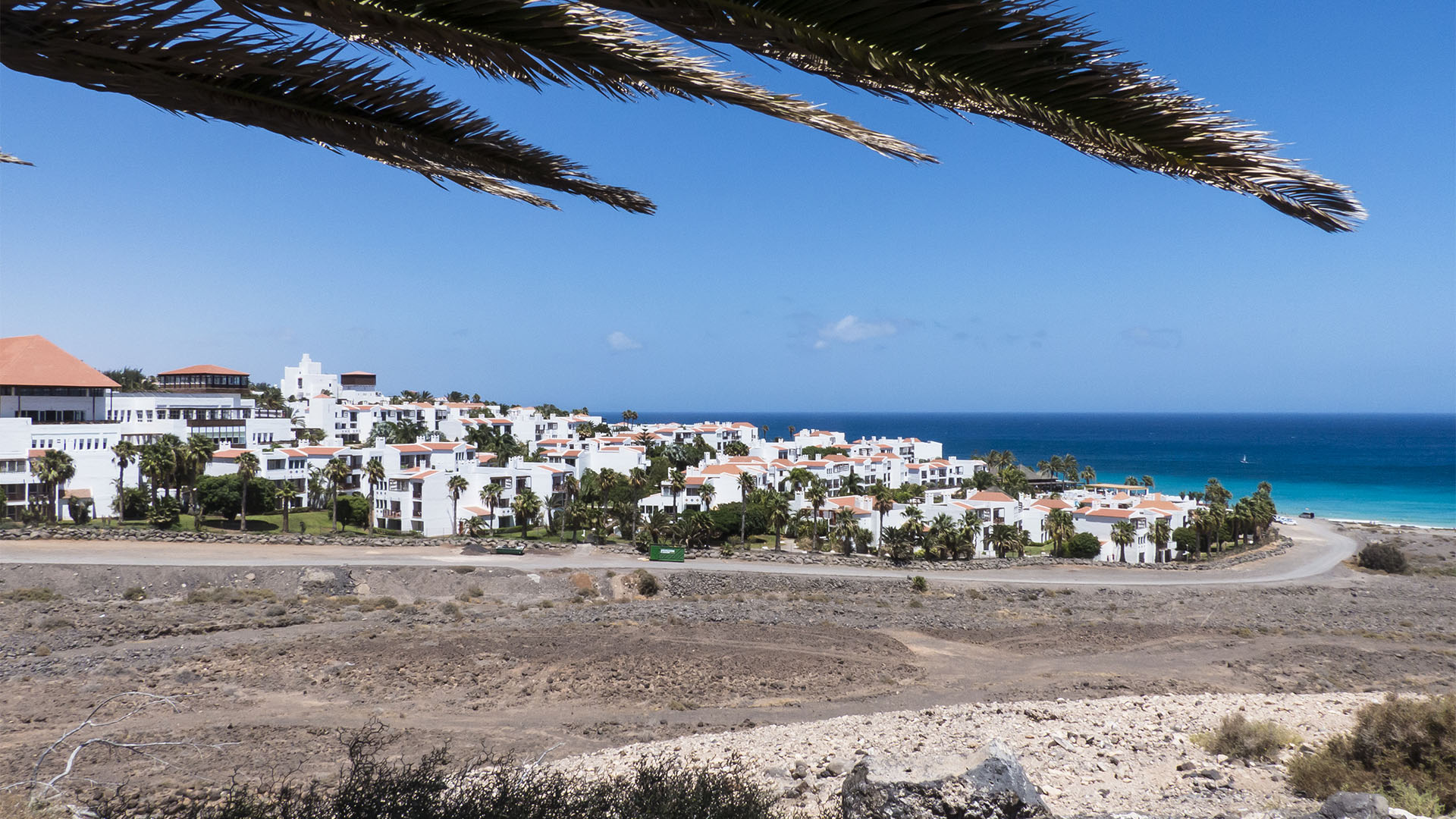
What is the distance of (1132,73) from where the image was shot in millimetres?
2432

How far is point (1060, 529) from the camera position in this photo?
162ft

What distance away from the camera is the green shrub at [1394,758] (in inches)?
372

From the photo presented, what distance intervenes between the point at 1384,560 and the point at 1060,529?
18.1 meters

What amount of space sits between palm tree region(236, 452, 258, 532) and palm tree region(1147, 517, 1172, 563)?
2214 inches

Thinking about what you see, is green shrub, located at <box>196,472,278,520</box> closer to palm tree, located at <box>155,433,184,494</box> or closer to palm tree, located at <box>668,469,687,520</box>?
palm tree, located at <box>155,433,184,494</box>

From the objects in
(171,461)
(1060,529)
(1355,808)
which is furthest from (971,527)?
(171,461)

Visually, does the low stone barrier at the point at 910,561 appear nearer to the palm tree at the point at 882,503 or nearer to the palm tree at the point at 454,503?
the palm tree at the point at 882,503

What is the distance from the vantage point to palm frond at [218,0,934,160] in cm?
266

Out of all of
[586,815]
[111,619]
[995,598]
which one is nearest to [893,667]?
[995,598]

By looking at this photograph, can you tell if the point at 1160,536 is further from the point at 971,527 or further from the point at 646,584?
the point at 646,584

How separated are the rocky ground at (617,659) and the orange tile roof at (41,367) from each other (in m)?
26.4

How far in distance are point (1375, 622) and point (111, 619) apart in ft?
146

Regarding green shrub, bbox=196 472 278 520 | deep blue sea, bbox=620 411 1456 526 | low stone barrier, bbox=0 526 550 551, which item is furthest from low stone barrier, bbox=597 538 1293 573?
deep blue sea, bbox=620 411 1456 526

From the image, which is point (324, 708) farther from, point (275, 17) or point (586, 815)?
point (275, 17)
